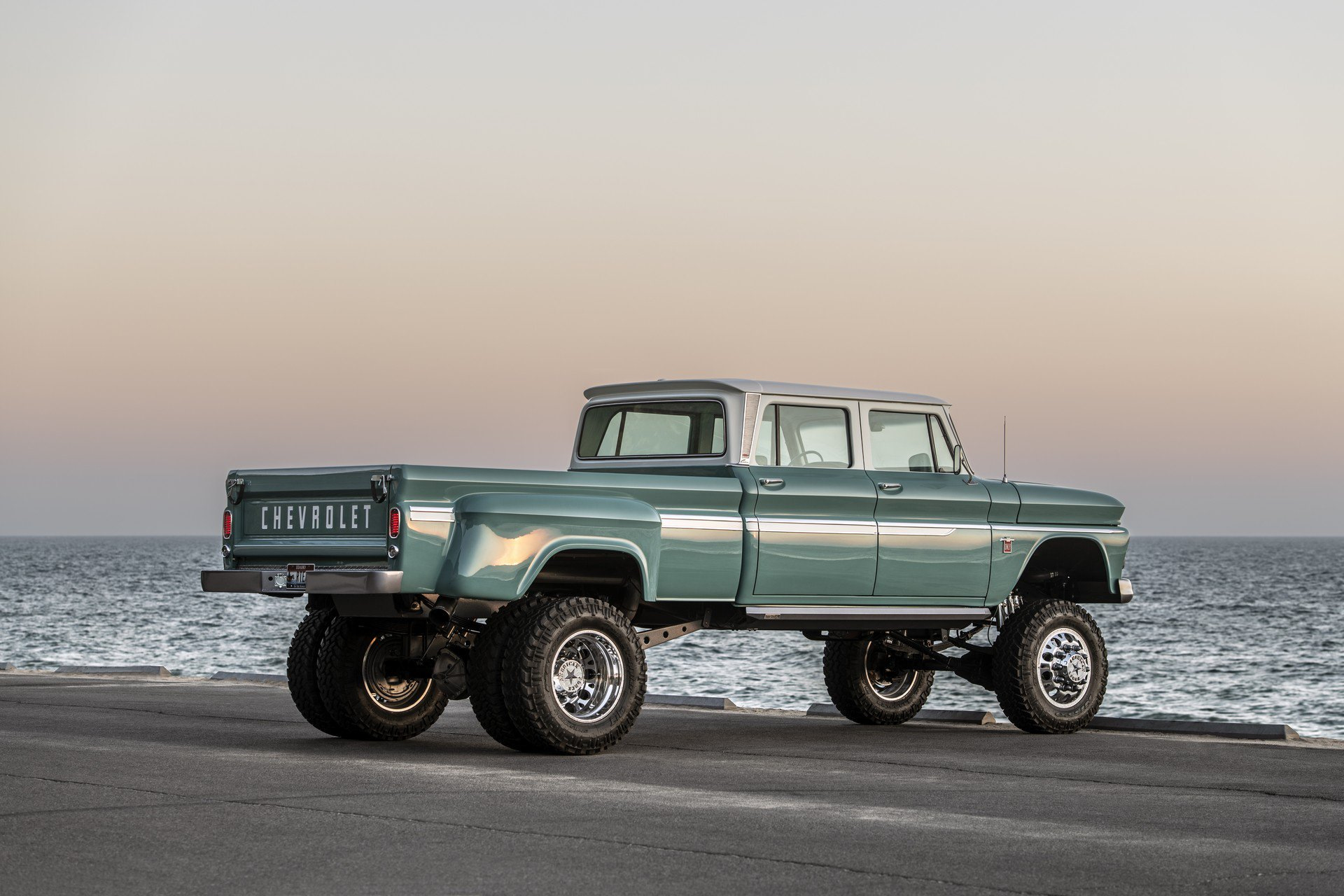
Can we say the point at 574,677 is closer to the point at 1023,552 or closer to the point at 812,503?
the point at 812,503

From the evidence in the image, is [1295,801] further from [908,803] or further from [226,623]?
[226,623]

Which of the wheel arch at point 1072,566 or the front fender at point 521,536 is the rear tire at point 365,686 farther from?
the wheel arch at point 1072,566

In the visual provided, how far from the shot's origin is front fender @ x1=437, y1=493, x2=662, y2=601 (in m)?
10.8

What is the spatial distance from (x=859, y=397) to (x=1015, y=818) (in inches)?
198

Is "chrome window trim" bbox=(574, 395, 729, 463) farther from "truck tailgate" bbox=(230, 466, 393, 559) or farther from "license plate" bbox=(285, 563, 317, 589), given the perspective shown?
"license plate" bbox=(285, 563, 317, 589)

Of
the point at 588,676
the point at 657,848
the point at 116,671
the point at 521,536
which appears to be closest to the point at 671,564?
the point at 588,676

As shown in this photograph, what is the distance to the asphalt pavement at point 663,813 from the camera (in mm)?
6879

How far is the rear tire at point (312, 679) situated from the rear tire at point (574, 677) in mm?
1804

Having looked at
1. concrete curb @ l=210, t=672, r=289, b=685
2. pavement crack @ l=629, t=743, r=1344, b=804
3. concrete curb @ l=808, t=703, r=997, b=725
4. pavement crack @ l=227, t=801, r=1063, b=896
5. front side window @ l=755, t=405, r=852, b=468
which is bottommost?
concrete curb @ l=210, t=672, r=289, b=685

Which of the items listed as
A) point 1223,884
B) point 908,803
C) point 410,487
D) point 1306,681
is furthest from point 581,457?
point 1306,681

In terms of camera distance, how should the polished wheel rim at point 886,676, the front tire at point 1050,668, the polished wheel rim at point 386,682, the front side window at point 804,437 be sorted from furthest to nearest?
the polished wheel rim at point 886,676, the front tire at point 1050,668, the front side window at point 804,437, the polished wheel rim at point 386,682

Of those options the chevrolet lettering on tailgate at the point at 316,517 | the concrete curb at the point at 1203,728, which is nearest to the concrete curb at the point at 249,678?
the chevrolet lettering on tailgate at the point at 316,517

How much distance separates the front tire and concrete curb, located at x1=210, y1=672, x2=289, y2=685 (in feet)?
25.9

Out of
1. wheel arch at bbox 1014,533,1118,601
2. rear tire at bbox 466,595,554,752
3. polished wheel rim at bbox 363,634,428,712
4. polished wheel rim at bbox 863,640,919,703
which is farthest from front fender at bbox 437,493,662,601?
wheel arch at bbox 1014,533,1118,601
